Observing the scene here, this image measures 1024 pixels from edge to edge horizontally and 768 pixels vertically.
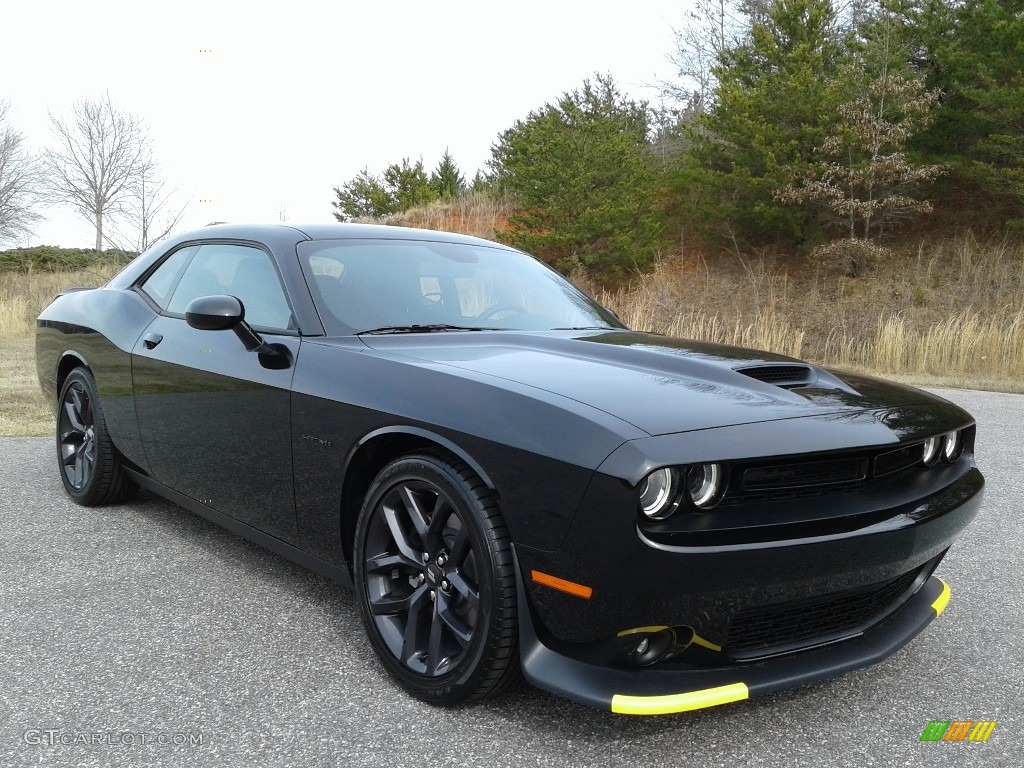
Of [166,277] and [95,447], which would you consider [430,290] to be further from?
[95,447]

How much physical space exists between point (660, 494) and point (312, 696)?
115cm

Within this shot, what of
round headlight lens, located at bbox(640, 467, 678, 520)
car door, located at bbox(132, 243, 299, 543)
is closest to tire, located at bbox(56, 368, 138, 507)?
car door, located at bbox(132, 243, 299, 543)

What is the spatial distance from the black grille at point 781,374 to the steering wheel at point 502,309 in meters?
1.06

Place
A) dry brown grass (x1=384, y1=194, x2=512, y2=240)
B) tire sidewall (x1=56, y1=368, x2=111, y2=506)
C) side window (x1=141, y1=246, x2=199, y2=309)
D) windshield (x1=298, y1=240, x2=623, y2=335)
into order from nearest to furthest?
windshield (x1=298, y1=240, x2=623, y2=335), side window (x1=141, y1=246, x2=199, y2=309), tire sidewall (x1=56, y1=368, x2=111, y2=506), dry brown grass (x1=384, y1=194, x2=512, y2=240)

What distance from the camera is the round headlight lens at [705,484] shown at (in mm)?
1967

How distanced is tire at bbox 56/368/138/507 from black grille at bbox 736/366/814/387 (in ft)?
9.80

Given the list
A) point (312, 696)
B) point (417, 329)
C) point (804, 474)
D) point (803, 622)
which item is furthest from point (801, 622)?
point (417, 329)

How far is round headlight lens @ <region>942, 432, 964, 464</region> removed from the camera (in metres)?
2.58

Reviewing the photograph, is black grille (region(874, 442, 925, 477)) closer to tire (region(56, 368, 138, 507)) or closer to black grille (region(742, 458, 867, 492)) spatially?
black grille (region(742, 458, 867, 492))

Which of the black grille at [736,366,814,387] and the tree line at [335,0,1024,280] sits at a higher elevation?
the tree line at [335,0,1024,280]

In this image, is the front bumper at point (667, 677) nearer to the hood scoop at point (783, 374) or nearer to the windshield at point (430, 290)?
the hood scoop at point (783, 374)

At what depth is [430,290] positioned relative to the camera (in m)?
3.19

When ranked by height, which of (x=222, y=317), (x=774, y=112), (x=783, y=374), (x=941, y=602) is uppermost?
(x=774, y=112)

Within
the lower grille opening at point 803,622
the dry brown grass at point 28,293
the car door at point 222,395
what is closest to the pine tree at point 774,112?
the dry brown grass at point 28,293
